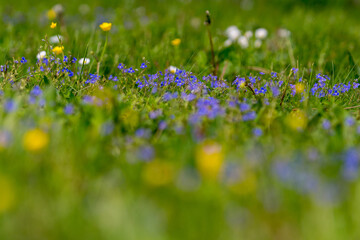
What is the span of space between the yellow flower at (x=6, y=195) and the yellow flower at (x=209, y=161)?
2.23 ft

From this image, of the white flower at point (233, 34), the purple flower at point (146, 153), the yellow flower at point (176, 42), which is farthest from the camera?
the white flower at point (233, 34)

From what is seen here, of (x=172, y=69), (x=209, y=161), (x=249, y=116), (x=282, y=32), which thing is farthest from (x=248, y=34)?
(x=209, y=161)

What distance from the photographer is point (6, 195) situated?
4.49ft

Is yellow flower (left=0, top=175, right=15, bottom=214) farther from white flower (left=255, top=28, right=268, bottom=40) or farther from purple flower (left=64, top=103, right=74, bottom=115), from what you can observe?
white flower (left=255, top=28, right=268, bottom=40)

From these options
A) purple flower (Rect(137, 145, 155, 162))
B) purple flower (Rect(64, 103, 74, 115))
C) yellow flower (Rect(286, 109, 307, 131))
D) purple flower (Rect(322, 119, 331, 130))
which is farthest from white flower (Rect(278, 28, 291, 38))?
purple flower (Rect(137, 145, 155, 162))

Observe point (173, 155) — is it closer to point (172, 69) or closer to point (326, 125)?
point (326, 125)

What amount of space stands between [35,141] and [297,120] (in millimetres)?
1313

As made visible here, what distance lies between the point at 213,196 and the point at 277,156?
41cm

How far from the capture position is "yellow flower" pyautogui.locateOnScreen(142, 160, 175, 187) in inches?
60.2

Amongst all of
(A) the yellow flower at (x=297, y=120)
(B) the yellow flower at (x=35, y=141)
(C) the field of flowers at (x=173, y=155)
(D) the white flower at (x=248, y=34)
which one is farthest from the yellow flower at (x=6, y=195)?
(D) the white flower at (x=248, y=34)

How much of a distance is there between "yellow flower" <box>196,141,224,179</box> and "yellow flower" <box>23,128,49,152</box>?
618mm

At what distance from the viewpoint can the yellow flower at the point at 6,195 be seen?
1.34 metres

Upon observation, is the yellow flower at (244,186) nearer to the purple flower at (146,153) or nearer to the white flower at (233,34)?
the purple flower at (146,153)

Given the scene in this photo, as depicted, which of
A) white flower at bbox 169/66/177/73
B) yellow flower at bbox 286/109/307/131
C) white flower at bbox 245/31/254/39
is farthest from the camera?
white flower at bbox 245/31/254/39
